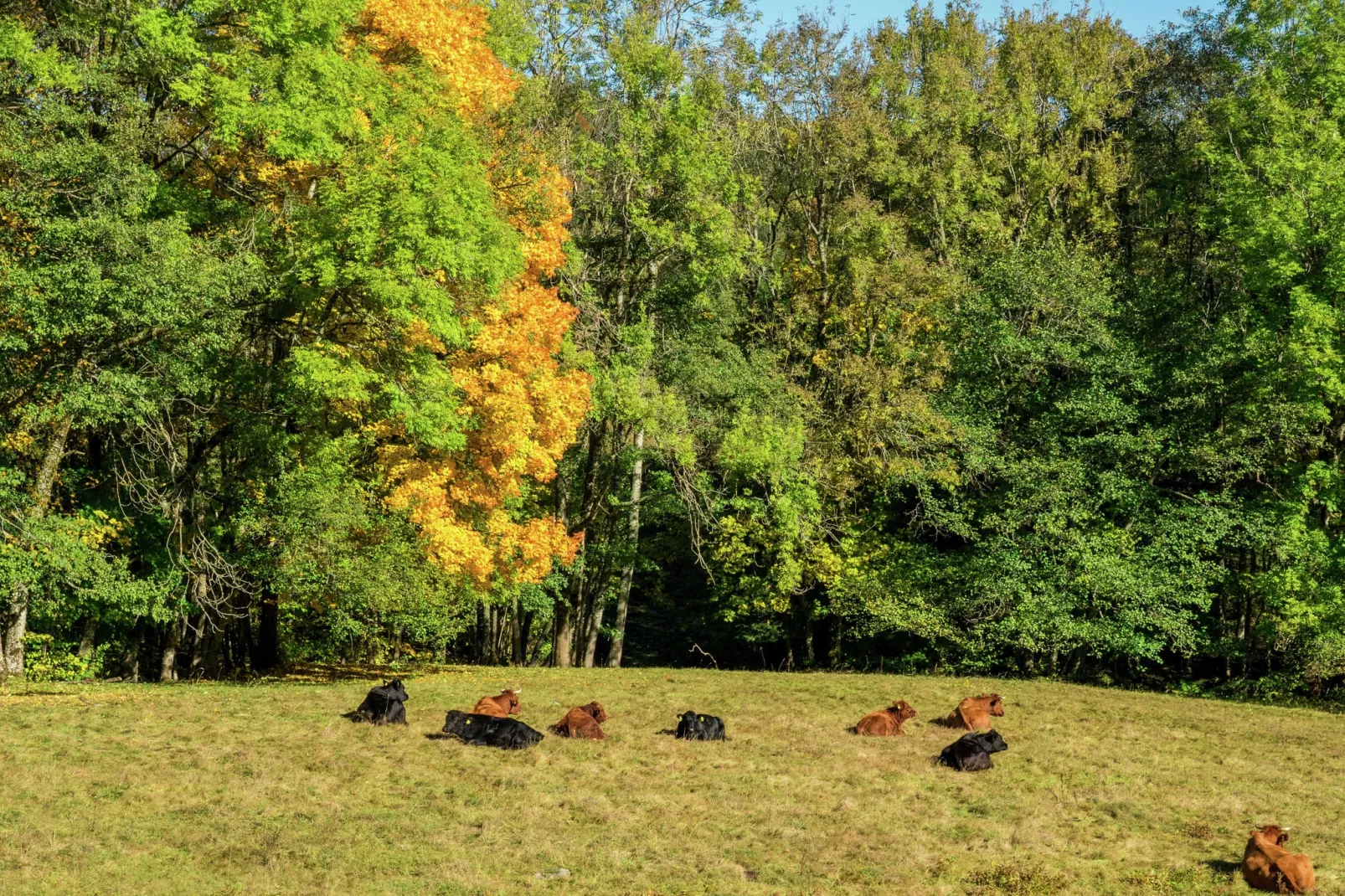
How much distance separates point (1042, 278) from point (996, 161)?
830cm

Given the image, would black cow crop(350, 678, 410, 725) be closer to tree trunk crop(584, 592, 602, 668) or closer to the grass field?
the grass field

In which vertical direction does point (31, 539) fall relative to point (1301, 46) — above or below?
below

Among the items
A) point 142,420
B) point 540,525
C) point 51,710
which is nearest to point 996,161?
point 540,525

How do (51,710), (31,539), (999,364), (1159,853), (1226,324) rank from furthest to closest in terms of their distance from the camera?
1. (999,364)
2. (1226,324)
3. (31,539)
4. (51,710)
5. (1159,853)

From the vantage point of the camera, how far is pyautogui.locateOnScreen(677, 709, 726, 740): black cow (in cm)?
2097

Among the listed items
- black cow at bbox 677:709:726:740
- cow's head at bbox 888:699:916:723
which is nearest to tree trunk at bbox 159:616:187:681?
black cow at bbox 677:709:726:740

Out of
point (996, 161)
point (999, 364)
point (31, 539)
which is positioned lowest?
point (31, 539)

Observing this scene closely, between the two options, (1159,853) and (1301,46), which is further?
(1301,46)

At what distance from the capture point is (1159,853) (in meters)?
14.9

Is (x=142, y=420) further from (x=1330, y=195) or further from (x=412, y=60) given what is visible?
(x=1330, y=195)

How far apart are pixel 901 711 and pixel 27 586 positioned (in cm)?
1763

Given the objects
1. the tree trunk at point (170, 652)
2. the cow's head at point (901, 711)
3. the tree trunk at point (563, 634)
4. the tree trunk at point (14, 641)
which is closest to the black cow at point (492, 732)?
the cow's head at point (901, 711)

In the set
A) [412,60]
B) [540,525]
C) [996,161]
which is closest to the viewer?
[412,60]

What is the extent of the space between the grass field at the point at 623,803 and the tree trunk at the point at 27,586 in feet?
6.89
